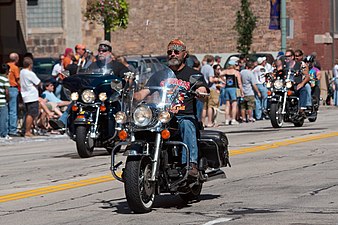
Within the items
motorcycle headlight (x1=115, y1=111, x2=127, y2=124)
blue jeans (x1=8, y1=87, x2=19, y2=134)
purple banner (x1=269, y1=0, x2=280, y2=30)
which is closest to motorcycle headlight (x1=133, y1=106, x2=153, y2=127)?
motorcycle headlight (x1=115, y1=111, x2=127, y2=124)

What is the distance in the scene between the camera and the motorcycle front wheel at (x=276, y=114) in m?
25.1

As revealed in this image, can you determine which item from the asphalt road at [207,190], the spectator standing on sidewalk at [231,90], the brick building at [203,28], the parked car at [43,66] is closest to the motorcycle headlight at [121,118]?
the asphalt road at [207,190]

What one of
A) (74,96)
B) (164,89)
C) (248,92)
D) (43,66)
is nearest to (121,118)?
(164,89)

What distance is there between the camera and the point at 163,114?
11.2 m

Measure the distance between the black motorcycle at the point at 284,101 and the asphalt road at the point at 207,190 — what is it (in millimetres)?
3888

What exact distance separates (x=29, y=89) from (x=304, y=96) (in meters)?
6.63

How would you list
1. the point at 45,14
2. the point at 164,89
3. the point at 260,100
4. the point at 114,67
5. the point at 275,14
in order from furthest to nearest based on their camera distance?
1. the point at 45,14
2. the point at 275,14
3. the point at 260,100
4. the point at 114,67
5. the point at 164,89

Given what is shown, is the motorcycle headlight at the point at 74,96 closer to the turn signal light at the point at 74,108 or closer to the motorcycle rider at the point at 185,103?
the turn signal light at the point at 74,108

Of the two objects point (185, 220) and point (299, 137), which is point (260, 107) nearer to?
point (299, 137)

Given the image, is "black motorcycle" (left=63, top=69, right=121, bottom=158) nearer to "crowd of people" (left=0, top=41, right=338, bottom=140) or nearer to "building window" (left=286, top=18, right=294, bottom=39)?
"crowd of people" (left=0, top=41, right=338, bottom=140)

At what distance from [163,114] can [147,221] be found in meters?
1.20

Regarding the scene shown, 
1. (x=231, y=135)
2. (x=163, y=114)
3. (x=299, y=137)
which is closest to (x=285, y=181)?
(x=163, y=114)

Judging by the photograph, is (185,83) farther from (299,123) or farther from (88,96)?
(299,123)

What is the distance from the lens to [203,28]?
57.2m
